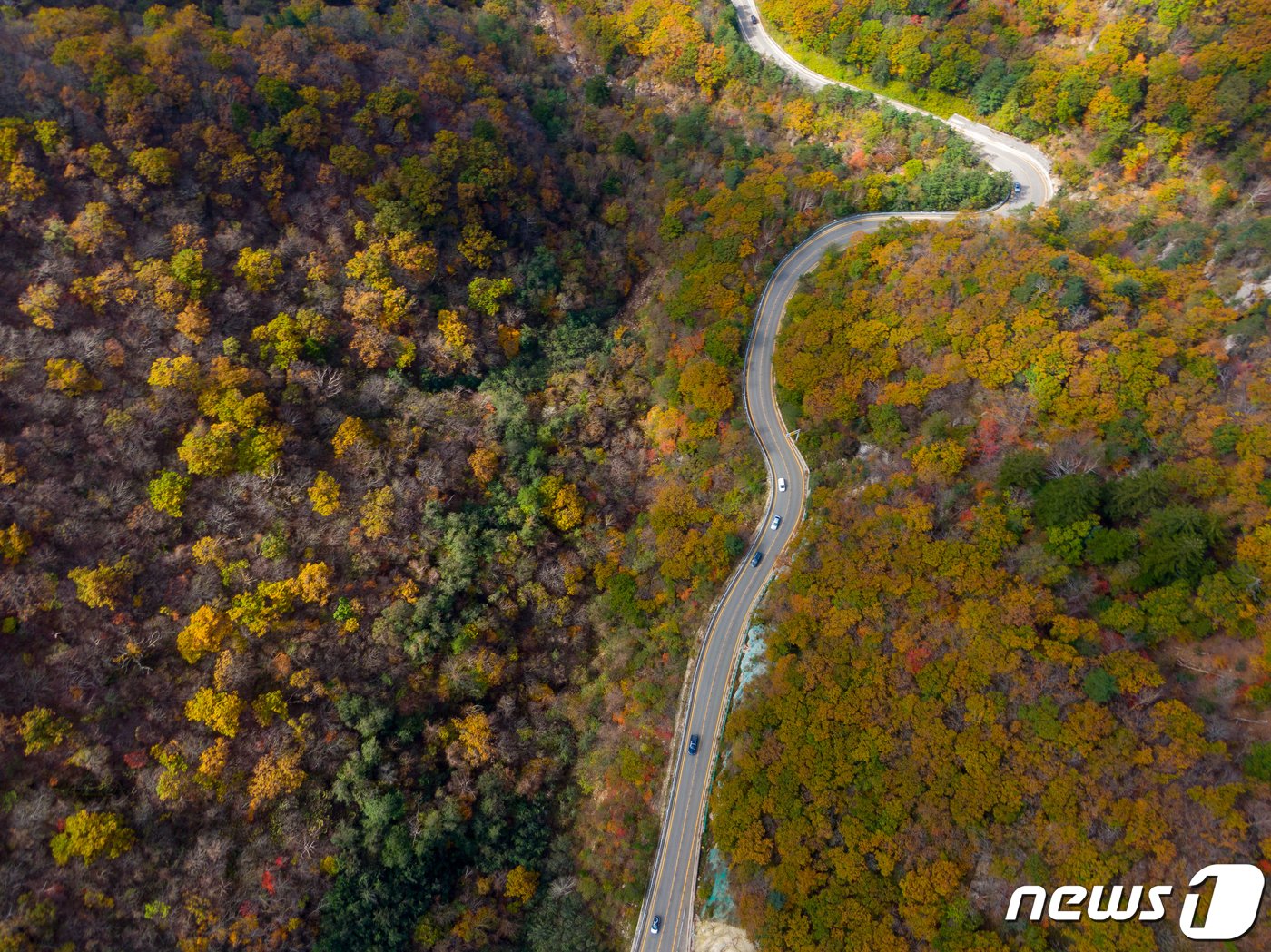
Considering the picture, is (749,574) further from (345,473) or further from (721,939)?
(345,473)

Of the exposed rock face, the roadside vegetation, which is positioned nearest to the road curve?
the exposed rock face

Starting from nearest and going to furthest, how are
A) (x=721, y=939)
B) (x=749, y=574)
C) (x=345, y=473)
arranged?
(x=721, y=939)
(x=345, y=473)
(x=749, y=574)

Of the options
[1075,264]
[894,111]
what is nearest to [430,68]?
[894,111]

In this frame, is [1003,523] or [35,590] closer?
[35,590]

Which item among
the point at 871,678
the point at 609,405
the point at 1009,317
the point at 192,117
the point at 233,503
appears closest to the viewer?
the point at 871,678

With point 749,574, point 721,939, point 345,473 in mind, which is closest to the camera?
point 721,939

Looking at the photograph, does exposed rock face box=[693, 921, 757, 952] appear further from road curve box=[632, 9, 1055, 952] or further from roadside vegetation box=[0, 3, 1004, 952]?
roadside vegetation box=[0, 3, 1004, 952]

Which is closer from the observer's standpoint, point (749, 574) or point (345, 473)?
point (345, 473)

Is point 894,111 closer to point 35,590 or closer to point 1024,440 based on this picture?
point 1024,440

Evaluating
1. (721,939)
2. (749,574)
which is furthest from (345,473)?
(721,939)
